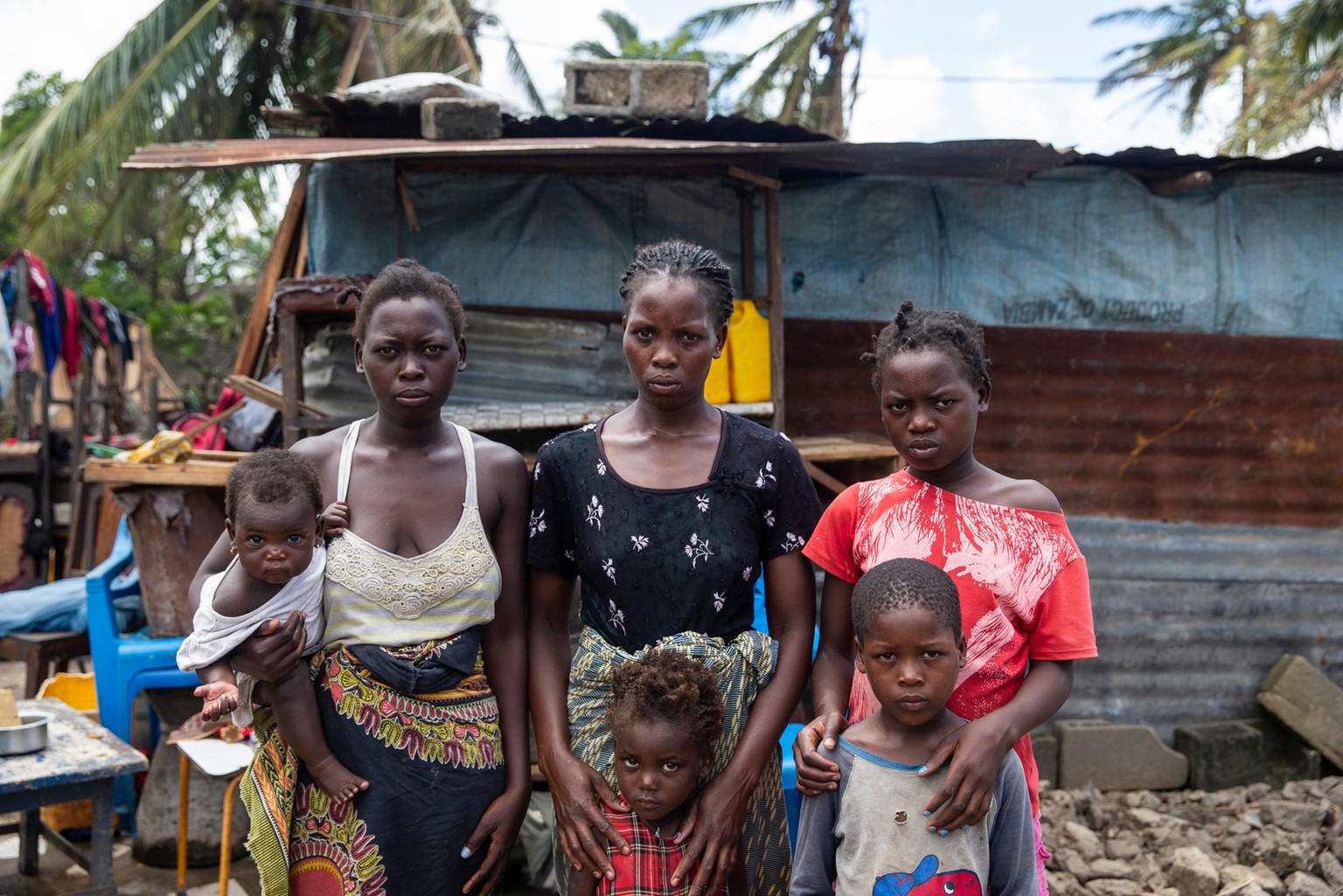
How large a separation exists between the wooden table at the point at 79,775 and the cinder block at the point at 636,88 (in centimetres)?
401

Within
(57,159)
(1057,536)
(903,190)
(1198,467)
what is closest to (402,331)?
(1057,536)

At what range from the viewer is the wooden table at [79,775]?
352cm

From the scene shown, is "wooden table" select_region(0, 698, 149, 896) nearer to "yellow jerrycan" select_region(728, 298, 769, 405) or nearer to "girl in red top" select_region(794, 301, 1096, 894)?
"girl in red top" select_region(794, 301, 1096, 894)

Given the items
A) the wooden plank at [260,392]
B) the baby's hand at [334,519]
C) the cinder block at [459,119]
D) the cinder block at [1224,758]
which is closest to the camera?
the baby's hand at [334,519]

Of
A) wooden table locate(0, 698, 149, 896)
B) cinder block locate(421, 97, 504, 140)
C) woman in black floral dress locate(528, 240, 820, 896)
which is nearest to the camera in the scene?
woman in black floral dress locate(528, 240, 820, 896)

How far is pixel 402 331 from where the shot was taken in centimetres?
202

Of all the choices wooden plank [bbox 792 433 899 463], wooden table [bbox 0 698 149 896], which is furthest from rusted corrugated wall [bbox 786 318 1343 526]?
wooden table [bbox 0 698 149 896]

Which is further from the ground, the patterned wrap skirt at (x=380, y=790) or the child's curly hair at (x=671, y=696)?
the child's curly hair at (x=671, y=696)

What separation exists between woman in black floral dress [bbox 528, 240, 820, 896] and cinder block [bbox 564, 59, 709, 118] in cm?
421

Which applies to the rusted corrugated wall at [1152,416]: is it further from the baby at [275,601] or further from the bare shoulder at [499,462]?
the baby at [275,601]

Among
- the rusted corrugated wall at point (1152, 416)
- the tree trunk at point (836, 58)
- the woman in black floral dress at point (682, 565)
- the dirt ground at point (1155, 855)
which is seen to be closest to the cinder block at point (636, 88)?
the rusted corrugated wall at point (1152, 416)

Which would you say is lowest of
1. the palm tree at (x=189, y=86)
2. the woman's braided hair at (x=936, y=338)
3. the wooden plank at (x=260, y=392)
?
the wooden plank at (x=260, y=392)

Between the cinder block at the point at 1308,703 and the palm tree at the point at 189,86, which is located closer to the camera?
the cinder block at the point at 1308,703

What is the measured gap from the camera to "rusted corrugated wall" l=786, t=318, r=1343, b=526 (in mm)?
5840
